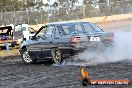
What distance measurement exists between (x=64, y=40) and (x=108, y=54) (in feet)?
5.42

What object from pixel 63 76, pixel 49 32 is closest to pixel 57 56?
pixel 49 32

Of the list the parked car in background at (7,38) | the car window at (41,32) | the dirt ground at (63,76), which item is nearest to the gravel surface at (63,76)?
the dirt ground at (63,76)

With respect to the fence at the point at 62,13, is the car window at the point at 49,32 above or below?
above

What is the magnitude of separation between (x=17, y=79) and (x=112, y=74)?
2.68 m

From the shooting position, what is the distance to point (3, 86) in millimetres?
11508

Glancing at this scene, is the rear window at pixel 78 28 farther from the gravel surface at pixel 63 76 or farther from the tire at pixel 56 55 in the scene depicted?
the gravel surface at pixel 63 76

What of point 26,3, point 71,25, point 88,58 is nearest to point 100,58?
point 88,58

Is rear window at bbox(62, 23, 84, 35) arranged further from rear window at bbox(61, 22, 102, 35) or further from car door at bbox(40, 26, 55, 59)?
car door at bbox(40, 26, 55, 59)

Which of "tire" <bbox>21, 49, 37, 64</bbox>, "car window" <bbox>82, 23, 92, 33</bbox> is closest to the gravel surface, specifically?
"car window" <bbox>82, 23, 92, 33</bbox>

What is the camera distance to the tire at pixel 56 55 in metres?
16.4

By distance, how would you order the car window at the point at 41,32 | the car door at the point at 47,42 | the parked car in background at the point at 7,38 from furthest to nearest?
the parked car in background at the point at 7,38
the car window at the point at 41,32
the car door at the point at 47,42

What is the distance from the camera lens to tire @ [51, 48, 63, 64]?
16.4 metres

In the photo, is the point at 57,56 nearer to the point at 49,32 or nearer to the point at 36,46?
the point at 49,32

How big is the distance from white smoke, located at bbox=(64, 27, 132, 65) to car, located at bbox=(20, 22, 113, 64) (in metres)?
0.29
